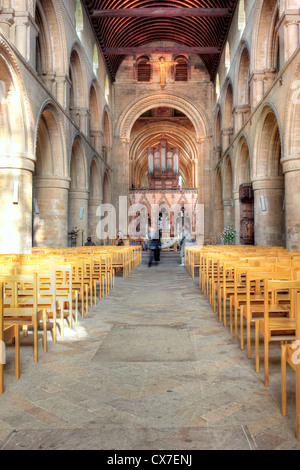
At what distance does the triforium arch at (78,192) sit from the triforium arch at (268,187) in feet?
24.5

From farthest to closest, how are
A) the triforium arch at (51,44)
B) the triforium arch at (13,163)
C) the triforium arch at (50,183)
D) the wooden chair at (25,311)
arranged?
the triforium arch at (50,183)
the triforium arch at (51,44)
the triforium arch at (13,163)
the wooden chair at (25,311)

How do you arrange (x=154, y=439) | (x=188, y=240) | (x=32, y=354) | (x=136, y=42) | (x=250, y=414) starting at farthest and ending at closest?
(x=136, y=42) < (x=188, y=240) < (x=32, y=354) < (x=250, y=414) < (x=154, y=439)

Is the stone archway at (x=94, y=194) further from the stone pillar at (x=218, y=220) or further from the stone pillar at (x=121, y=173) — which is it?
the stone pillar at (x=218, y=220)

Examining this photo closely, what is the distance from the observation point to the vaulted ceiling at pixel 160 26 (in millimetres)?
16922

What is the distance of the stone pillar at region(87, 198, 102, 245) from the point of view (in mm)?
19609

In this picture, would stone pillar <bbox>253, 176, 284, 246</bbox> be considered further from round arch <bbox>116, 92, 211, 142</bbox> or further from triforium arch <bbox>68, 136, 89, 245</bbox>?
round arch <bbox>116, 92, 211, 142</bbox>

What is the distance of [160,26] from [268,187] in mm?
14231

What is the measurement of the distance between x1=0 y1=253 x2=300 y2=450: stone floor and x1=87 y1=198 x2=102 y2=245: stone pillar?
608 inches

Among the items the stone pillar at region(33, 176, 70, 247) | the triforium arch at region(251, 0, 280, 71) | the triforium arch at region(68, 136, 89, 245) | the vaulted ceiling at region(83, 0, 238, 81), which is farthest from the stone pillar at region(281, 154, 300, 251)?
the vaulted ceiling at region(83, 0, 238, 81)

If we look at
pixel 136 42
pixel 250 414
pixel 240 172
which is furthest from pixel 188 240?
pixel 136 42

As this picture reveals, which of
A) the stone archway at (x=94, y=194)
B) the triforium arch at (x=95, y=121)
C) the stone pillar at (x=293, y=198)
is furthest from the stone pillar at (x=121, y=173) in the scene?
the stone pillar at (x=293, y=198)
